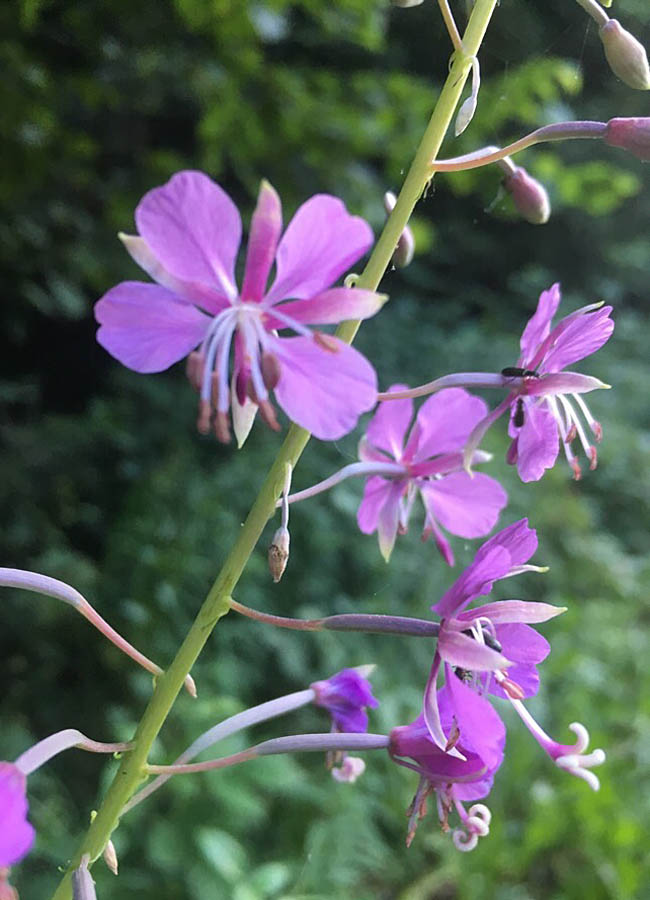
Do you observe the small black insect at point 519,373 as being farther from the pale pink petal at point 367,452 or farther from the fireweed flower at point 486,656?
the pale pink petal at point 367,452

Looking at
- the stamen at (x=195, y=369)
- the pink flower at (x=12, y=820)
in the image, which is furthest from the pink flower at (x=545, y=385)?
the pink flower at (x=12, y=820)

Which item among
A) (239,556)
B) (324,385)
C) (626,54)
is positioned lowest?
(239,556)

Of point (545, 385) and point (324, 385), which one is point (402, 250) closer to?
point (545, 385)

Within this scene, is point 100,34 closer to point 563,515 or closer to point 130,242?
point 130,242

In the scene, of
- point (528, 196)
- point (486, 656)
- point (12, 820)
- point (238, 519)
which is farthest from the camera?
point (238, 519)

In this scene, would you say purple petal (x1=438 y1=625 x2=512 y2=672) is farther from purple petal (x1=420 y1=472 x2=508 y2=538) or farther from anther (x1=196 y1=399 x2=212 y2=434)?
anther (x1=196 y1=399 x2=212 y2=434)

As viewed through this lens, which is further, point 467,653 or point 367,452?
point 367,452

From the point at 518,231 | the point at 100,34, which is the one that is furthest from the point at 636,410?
the point at 100,34

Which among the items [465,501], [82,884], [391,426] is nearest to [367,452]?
[391,426]
